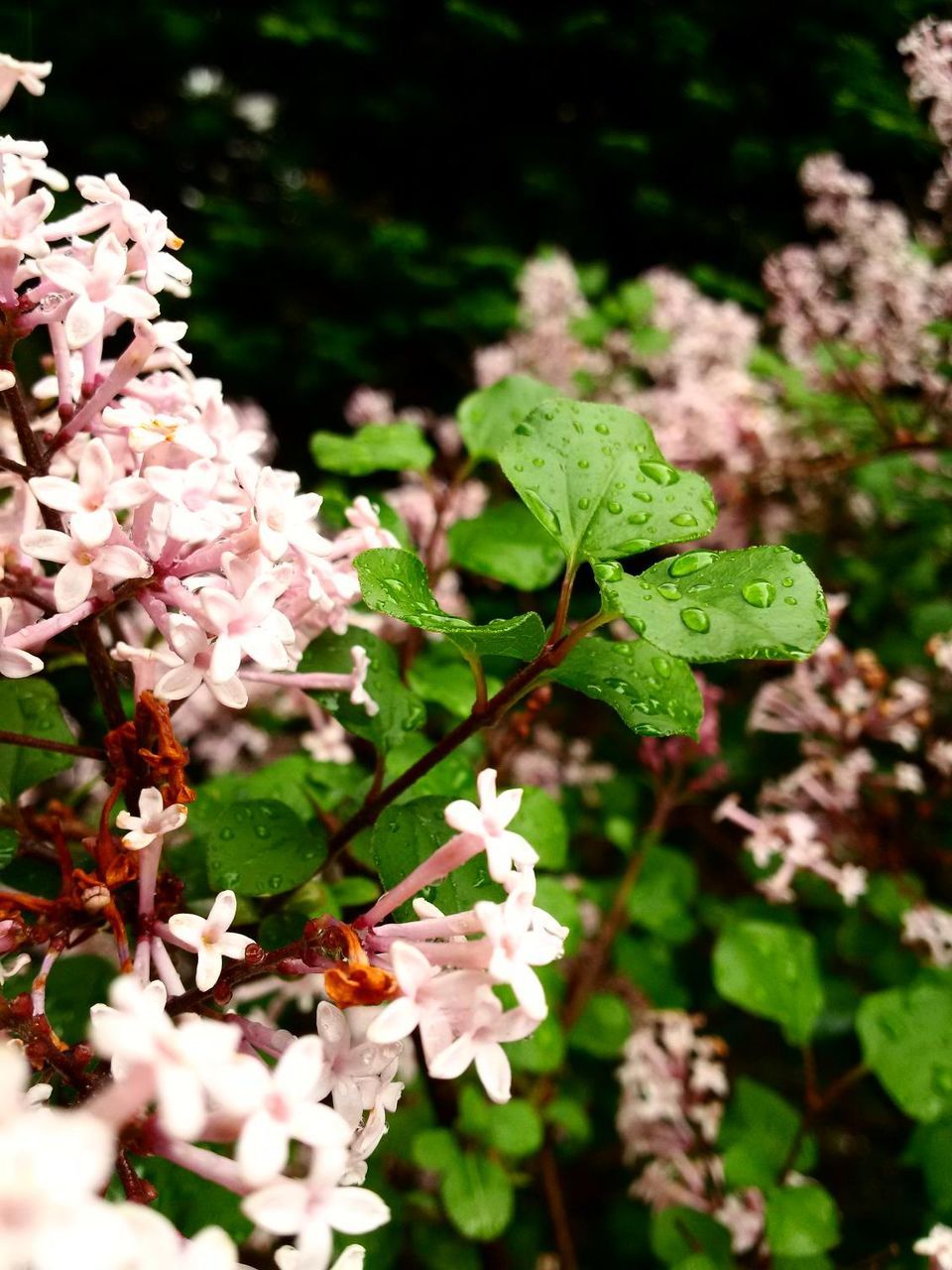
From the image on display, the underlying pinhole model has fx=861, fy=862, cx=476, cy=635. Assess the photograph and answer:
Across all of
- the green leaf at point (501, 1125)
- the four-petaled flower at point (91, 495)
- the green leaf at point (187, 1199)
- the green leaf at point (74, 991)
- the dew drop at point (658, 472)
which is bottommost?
the green leaf at point (501, 1125)

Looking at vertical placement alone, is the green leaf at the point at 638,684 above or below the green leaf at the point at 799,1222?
above

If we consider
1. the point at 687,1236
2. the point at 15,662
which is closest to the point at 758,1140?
the point at 687,1236

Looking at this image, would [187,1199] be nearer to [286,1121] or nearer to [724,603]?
[286,1121]

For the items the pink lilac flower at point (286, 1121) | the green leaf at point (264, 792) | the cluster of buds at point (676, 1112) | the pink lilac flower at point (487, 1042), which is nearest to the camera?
the pink lilac flower at point (286, 1121)

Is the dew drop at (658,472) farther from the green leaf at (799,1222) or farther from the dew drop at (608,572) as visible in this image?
the green leaf at (799,1222)

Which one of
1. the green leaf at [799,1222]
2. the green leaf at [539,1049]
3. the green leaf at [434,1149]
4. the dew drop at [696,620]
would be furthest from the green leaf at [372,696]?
the green leaf at [799,1222]

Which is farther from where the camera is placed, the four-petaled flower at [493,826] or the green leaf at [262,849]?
the green leaf at [262,849]
